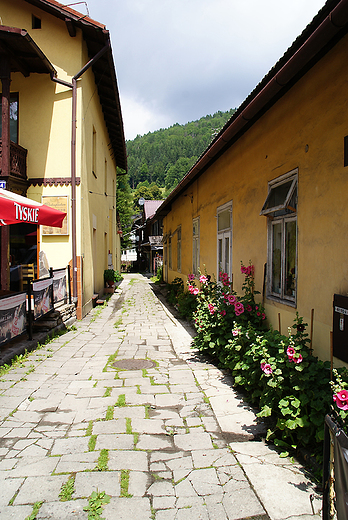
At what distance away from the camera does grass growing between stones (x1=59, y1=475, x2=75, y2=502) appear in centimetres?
245

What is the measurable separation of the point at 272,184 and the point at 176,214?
384 inches

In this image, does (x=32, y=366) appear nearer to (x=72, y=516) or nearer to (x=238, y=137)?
(x=72, y=516)

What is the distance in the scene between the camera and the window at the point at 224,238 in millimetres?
6883

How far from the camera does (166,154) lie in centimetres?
10256

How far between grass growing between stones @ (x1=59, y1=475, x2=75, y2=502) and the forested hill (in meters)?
89.7

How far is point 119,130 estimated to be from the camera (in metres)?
15.5

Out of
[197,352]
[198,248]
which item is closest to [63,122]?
[198,248]

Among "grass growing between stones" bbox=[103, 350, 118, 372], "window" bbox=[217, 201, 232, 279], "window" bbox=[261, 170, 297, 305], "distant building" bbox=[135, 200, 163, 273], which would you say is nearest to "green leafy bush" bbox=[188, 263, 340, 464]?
"window" bbox=[261, 170, 297, 305]

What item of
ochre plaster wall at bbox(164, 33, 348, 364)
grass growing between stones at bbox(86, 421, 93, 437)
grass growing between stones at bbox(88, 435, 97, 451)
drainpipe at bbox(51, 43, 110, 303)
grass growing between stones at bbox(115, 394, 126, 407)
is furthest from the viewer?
drainpipe at bbox(51, 43, 110, 303)

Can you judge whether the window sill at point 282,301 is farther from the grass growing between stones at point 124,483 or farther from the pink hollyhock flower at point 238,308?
the grass growing between stones at point 124,483

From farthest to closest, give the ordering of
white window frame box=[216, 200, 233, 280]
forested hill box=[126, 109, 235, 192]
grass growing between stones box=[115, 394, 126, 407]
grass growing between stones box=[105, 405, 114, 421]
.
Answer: forested hill box=[126, 109, 235, 192] → white window frame box=[216, 200, 233, 280] → grass growing between stones box=[115, 394, 126, 407] → grass growing between stones box=[105, 405, 114, 421]

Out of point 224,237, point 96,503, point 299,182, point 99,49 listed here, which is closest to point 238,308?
point 299,182

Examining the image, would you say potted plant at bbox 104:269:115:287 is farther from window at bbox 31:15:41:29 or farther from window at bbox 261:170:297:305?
window at bbox 261:170:297:305

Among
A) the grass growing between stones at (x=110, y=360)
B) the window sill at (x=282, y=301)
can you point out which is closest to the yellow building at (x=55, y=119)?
the grass growing between stones at (x=110, y=360)
